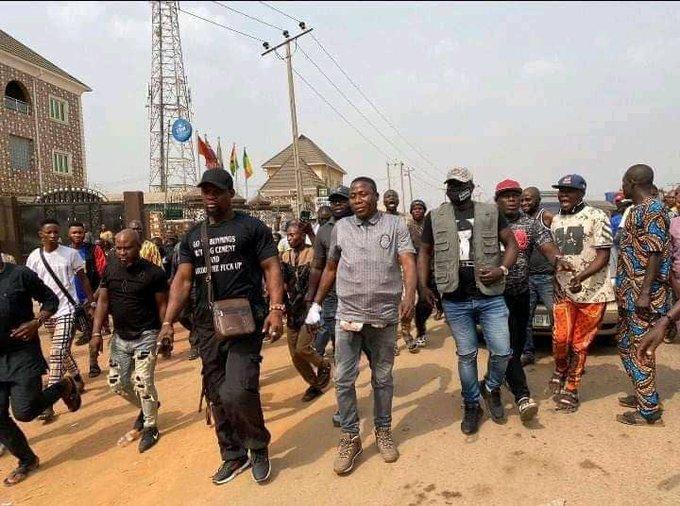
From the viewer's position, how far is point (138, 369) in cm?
413

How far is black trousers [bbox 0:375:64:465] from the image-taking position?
3748 millimetres

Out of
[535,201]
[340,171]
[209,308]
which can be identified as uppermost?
[340,171]

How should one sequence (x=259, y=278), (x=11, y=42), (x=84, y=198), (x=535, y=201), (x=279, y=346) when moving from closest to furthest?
1. (x=259, y=278)
2. (x=535, y=201)
3. (x=279, y=346)
4. (x=84, y=198)
5. (x=11, y=42)

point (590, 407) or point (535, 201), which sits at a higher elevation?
point (535, 201)

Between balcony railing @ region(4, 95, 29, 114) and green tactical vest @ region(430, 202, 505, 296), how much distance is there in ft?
77.1

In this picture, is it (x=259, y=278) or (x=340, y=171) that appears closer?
(x=259, y=278)

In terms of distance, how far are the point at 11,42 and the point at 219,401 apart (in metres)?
25.6

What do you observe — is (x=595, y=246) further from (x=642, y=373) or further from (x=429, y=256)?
(x=429, y=256)

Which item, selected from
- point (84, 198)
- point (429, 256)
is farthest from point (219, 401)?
point (84, 198)

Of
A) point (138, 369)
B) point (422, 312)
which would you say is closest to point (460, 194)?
point (422, 312)

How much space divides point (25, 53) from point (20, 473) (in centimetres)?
2429

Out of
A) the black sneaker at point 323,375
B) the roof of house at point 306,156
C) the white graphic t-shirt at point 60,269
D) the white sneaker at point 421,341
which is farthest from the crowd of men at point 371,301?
the roof of house at point 306,156

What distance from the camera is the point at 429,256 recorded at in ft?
12.4

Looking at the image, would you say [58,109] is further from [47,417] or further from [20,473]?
[20,473]
